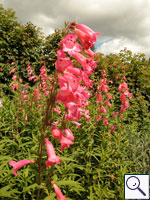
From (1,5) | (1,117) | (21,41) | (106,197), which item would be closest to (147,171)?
(106,197)

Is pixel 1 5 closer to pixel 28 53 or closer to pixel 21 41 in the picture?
pixel 21 41

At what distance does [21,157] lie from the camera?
2.67 m

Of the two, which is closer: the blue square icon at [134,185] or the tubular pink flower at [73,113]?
the tubular pink flower at [73,113]

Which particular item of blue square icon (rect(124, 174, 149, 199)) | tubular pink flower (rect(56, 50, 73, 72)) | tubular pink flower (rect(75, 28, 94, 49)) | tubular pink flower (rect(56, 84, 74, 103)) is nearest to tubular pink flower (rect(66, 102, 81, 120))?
tubular pink flower (rect(56, 84, 74, 103))

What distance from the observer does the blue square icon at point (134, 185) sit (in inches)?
98.5

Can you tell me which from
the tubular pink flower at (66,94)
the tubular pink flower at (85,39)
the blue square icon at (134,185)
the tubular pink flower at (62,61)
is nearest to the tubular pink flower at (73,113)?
the tubular pink flower at (66,94)

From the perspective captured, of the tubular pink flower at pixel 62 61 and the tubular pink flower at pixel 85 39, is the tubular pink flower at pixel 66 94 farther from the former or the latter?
the tubular pink flower at pixel 85 39

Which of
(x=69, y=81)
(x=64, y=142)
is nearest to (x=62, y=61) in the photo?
(x=69, y=81)

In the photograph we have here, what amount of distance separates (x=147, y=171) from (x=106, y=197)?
152cm

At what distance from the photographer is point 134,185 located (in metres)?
2.59

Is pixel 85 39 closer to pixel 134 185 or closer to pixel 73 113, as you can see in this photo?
pixel 73 113

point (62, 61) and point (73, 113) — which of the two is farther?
point (73, 113)

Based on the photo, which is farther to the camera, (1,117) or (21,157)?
(1,117)

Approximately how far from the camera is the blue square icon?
8.21ft
